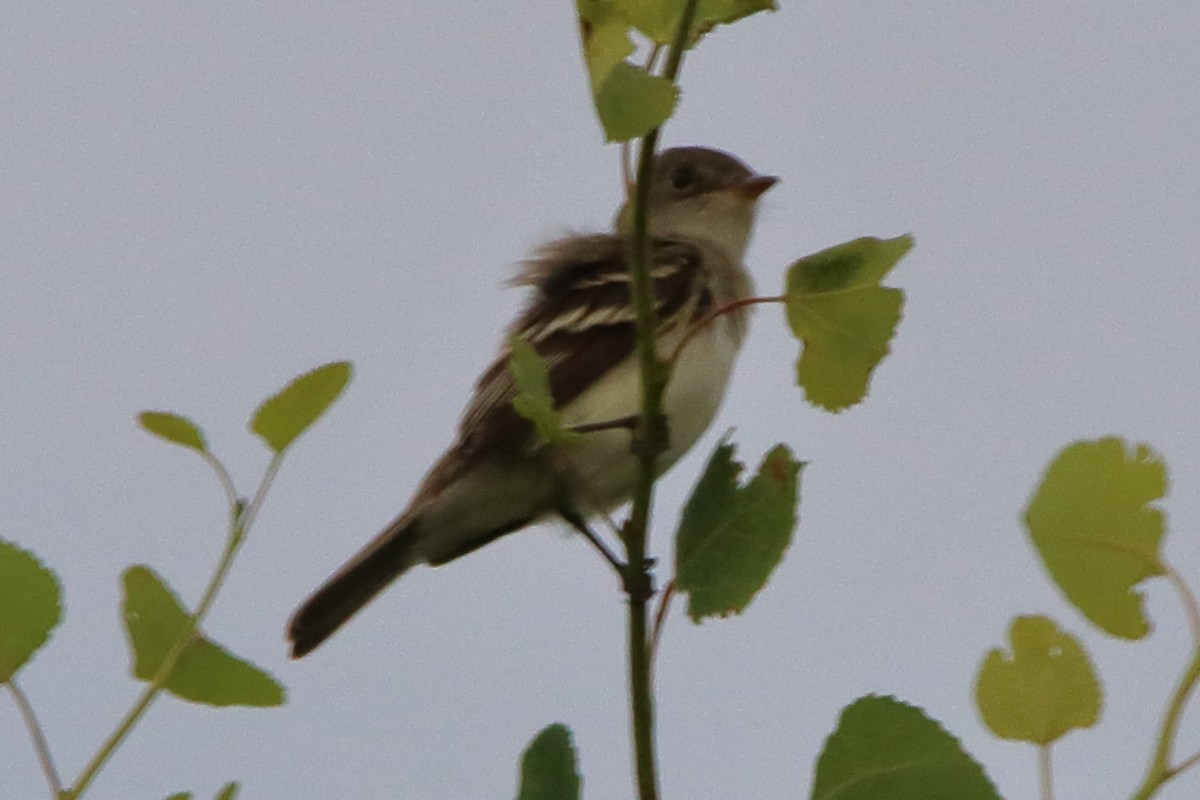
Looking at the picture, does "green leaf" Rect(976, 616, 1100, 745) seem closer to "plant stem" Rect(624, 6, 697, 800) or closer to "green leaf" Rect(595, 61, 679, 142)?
"plant stem" Rect(624, 6, 697, 800)

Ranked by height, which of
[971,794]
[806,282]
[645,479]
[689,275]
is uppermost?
[689,275]

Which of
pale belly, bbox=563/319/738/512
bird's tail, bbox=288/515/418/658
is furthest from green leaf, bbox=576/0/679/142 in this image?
bird's tail, bbox=288/515/418/658

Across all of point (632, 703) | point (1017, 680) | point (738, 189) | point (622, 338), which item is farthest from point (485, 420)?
point (1017, 680)

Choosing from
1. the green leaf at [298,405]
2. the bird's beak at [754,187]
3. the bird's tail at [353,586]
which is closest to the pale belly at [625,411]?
the bird's tail at [353,586]

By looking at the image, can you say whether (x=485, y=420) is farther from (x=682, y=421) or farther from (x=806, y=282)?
(x=806, y=282)

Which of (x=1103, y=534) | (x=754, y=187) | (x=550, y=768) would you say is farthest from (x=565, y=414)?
(x=1103, y=534)

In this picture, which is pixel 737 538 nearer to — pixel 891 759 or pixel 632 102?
pixel 891 759

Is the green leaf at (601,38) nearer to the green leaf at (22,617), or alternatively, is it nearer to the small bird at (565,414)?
the green leaf at (22,617)
